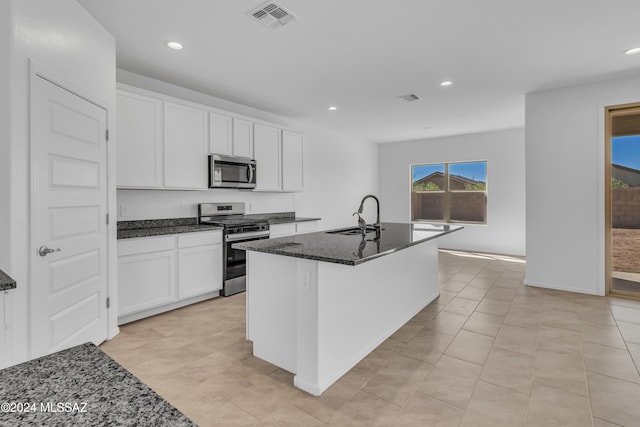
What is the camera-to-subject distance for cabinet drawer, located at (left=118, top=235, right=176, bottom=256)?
305cm

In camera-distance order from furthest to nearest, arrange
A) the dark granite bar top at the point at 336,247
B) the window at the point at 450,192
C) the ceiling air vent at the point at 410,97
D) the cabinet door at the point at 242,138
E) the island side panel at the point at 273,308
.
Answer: the window at the point at 450,192, the ceiling air vent at the point at 410,97, the cabinet door at the point at 242,138, the island side panel at the point at 273,308, the dark granite bar top at the point at 336,247

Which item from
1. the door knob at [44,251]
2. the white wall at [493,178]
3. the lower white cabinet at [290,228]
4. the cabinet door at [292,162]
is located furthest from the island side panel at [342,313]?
the white wall at [493,178]

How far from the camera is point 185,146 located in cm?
379

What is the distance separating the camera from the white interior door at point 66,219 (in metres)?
1.96

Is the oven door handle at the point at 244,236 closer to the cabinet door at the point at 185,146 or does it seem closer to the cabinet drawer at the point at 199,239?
the cabinet drawer at the point at 199,239

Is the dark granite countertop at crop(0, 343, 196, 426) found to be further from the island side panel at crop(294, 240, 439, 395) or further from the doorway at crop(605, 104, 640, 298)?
the doorway at crop(605, 104, 640, 298)

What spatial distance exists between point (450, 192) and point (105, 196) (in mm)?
6689

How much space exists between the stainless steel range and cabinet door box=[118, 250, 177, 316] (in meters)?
0.66

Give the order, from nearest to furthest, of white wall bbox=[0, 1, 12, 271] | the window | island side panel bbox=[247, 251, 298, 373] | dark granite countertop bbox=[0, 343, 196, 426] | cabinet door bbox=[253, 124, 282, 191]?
1. dark granite countertop bbox=[0, 343, 196, 426]
2. white wall bbox=[0, 1, 12, 271]
3. island side panel bbox=[247, 251, 298, 373]
4. cabinet door bbox=[253, 124, 282, 191]
5. the window

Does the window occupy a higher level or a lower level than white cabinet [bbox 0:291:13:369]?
higher

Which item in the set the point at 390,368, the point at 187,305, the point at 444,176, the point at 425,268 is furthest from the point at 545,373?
the point at 444,176

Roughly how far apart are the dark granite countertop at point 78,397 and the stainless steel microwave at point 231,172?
347 centimetres

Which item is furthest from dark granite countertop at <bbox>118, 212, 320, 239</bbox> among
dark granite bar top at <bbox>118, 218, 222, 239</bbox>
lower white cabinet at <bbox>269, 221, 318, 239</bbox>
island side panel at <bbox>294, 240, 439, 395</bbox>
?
island side panel at <bbox>294, 240, 439, 395</bbox>

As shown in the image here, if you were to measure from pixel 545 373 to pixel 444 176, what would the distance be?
18.9 feet
